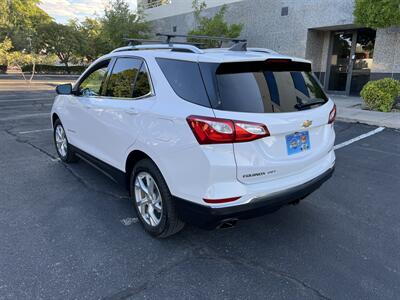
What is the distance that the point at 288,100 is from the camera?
2783mm

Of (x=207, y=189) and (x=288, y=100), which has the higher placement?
(x=288, y=100)

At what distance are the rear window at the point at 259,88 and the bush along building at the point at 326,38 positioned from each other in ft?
35.4

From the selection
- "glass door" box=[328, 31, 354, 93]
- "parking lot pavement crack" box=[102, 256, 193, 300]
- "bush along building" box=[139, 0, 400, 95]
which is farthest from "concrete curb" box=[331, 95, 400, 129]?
"parking lot pavement crack" box=[102, 256, 193, 300]

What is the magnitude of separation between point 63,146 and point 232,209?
3658 millimetres

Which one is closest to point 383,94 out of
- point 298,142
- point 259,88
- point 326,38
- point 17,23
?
point 326,38

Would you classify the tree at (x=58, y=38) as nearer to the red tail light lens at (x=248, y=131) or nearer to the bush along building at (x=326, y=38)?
the bush along building at (x=326, y=38)

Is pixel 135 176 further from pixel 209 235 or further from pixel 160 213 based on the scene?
pixel 209 235

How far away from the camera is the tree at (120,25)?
20.6 m

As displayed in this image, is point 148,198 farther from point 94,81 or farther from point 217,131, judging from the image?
point 94,81

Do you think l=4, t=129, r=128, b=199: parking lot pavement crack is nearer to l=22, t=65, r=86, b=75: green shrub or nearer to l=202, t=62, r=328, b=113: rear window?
l=202, t=62, r=328, b=113: rear window

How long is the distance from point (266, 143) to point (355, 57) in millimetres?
13030

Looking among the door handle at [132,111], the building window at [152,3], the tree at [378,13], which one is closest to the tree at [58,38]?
the building window at [152,3]

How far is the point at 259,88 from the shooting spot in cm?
265

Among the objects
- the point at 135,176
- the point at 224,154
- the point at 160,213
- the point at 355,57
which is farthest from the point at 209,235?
the point at 355,57
